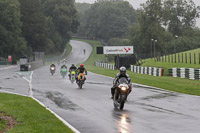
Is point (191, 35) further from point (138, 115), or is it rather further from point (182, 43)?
point (138, 115)

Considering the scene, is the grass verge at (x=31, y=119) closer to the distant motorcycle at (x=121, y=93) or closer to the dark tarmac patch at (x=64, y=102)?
the dark tarmac patch at (x=64, y=102)

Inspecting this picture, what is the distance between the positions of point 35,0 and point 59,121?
406 feet

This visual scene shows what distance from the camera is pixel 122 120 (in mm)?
13281

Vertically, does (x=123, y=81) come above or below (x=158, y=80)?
above

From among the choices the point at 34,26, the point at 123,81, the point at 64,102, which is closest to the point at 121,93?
the point at 123,81

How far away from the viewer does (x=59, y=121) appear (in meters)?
13.0

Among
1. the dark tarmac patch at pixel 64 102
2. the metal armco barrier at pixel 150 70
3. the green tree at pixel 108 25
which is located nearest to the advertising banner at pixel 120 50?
the metal armco barrier at pixel 150 70

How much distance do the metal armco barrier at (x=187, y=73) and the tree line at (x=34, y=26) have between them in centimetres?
7320

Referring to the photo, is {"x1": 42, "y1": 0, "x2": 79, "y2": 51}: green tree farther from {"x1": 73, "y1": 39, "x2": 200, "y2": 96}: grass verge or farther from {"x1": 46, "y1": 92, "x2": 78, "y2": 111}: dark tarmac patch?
{"x1": 46, "y1": 92, "x2": 78, "y2": 111}: dark tarmac patch

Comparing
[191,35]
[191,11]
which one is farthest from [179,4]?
[191,35]

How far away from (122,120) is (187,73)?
87.7ft

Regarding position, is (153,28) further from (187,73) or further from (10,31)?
(187,73)

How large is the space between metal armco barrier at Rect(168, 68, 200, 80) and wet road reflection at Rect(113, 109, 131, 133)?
72.1ft

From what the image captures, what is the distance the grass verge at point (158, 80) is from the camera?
1067 inches
